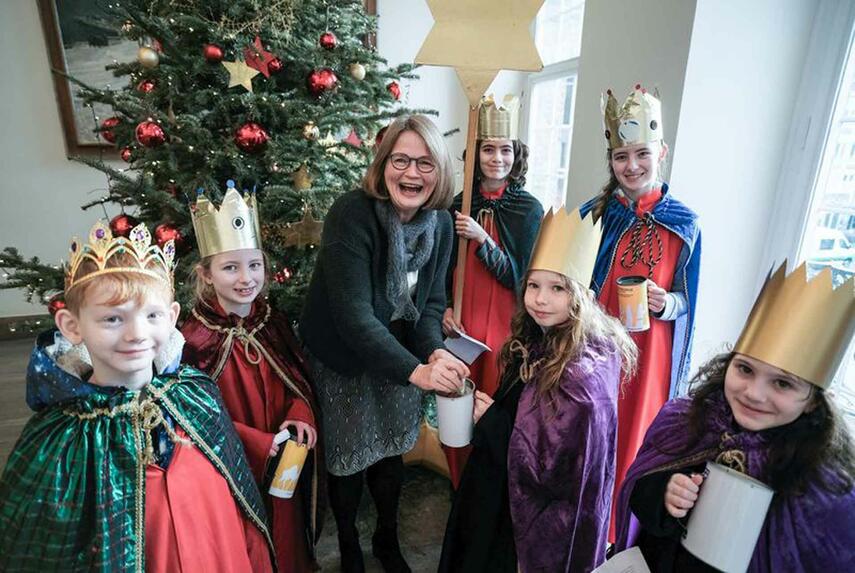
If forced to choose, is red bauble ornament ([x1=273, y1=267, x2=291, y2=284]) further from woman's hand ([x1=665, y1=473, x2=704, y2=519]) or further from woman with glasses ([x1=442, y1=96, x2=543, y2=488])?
woman's hand ([x1=665, y1=473, x2=704, y2=519])

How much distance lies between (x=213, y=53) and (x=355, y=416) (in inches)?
59.6

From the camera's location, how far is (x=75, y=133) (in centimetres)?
405

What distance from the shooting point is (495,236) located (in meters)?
2.04

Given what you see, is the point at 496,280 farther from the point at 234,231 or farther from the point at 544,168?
the point at 544,168

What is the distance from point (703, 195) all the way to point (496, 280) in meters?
1.00

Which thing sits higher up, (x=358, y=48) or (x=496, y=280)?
(x=358, y=48)

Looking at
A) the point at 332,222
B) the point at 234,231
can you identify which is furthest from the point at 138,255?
the point at 332,222

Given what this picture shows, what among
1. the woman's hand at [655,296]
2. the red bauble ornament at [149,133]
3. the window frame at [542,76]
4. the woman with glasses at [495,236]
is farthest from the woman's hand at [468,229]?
the window frame at [542,76]

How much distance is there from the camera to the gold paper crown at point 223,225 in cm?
143

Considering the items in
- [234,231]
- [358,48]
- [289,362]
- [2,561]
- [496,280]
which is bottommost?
[2,561]

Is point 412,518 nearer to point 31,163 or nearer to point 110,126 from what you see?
point 110,126

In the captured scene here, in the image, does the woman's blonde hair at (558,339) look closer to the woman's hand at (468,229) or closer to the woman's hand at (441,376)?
the woman's hand at (441,376)

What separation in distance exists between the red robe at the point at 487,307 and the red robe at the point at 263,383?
744 millimetres

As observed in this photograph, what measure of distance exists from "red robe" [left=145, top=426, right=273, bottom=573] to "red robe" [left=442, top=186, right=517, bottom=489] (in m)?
1.10
